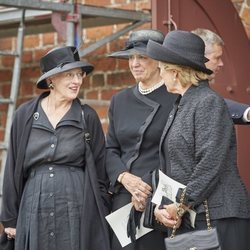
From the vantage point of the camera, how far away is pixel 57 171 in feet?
18.5

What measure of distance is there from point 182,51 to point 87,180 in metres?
1.08

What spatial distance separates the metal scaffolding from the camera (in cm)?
669

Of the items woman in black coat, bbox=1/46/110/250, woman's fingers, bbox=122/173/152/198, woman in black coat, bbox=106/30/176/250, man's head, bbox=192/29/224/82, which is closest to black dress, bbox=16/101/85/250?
woman in black coat, bbox=1/46/110/250

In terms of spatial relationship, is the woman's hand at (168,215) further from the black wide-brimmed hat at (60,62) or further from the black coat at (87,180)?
the black wide-brimmed hat at (60,62)

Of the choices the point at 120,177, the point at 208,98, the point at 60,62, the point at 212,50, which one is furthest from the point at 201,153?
the point at 60,62

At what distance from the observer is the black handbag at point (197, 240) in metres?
4.67

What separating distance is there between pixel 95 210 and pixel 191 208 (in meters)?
0.99

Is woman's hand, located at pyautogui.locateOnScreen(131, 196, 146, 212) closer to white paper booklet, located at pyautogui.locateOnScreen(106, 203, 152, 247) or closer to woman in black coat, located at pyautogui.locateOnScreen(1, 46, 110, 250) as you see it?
white paper booklet, located at pyautogui.locateOnScreen(106, 203, 152, 247)

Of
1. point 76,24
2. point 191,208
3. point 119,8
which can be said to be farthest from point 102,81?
point 191,208

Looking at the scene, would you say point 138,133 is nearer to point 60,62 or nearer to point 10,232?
point 60,62

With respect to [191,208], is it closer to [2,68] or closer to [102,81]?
[102,81]

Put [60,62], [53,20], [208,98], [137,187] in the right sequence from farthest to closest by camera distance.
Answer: [53,20], [60,62], [137,187], [208,98]

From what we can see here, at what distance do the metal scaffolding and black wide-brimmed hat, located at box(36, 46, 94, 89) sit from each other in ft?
2.79

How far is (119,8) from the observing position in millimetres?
7570
